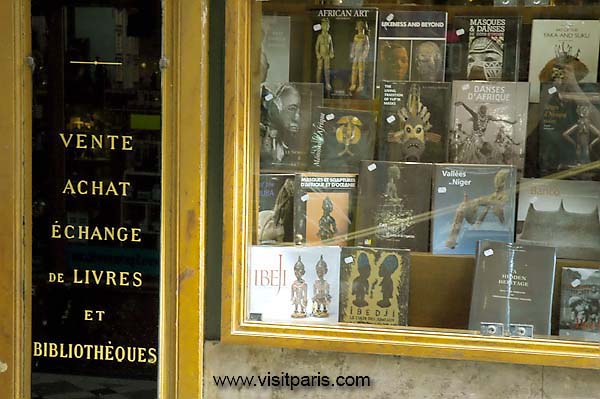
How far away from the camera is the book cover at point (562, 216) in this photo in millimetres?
2830

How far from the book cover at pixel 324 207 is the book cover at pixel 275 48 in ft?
1.43

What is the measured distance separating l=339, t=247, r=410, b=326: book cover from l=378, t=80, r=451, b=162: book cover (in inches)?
16.3

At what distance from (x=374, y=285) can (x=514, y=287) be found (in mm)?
545

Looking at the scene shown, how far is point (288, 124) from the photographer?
2963 mm

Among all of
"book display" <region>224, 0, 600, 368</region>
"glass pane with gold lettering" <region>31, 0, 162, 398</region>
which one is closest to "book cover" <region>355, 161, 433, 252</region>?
"book display" <region>224, 0, 600, 368</region>

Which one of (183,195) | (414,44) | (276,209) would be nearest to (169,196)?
(183,195)

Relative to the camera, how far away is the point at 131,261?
271cm

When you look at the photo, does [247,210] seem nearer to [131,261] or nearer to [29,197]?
[131,261]

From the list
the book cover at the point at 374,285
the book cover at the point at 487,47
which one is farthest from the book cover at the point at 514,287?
the book cover at the point at 487,47

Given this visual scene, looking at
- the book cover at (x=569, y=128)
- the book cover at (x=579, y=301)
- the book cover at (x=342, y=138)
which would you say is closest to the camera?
the book cover at (x=579, y=301)

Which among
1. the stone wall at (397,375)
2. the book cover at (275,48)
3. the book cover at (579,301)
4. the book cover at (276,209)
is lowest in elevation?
the stone wall at (397,375)

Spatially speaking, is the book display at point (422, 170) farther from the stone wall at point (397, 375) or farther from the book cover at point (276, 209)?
the stone wall at point (397, 375)

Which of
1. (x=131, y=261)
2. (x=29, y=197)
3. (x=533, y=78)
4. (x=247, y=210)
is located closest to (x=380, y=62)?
(x=533, y=78)

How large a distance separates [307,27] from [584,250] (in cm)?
144
